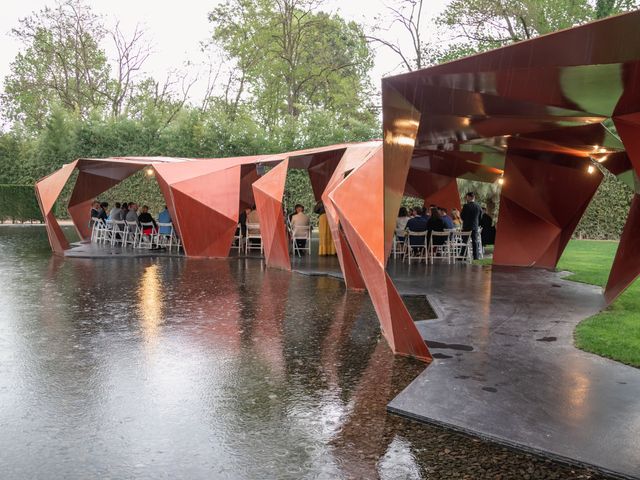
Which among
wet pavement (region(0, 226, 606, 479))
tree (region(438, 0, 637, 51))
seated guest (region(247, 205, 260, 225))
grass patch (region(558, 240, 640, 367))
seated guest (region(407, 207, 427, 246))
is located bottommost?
wet pavement (region(0, 226, 606, 479))

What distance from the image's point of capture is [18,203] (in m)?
29.0

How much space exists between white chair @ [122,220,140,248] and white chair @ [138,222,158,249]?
0.15 metres

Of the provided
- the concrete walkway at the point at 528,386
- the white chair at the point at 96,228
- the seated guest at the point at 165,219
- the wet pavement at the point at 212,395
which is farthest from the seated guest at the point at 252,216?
the concrete walkway at the point at 528,386

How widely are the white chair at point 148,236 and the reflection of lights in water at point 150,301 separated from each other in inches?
193

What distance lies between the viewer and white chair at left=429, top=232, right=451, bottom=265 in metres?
13.9

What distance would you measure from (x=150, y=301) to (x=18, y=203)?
2407 centimetres

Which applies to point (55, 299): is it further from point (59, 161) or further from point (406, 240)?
point (59, 161)

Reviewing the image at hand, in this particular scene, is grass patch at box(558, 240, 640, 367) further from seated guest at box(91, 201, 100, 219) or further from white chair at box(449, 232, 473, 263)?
seated guest at box(91, 201, 100, 219)

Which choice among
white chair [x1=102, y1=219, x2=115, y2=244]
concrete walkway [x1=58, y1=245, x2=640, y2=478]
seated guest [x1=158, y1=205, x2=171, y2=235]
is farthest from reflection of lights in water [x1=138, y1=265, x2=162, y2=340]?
white chair [x1=102, y1=219, x2=115, y2=244]

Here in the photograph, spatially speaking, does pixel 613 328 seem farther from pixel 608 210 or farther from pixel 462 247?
pixel 608 210

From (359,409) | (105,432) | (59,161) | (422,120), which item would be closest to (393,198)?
(422,120)

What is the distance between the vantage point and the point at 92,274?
1120cm

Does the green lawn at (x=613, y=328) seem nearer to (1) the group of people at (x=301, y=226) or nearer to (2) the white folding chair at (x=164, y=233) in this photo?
(1) the group of people at (x=301, y=226)

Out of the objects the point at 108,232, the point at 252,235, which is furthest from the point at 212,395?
the point at 108,232
